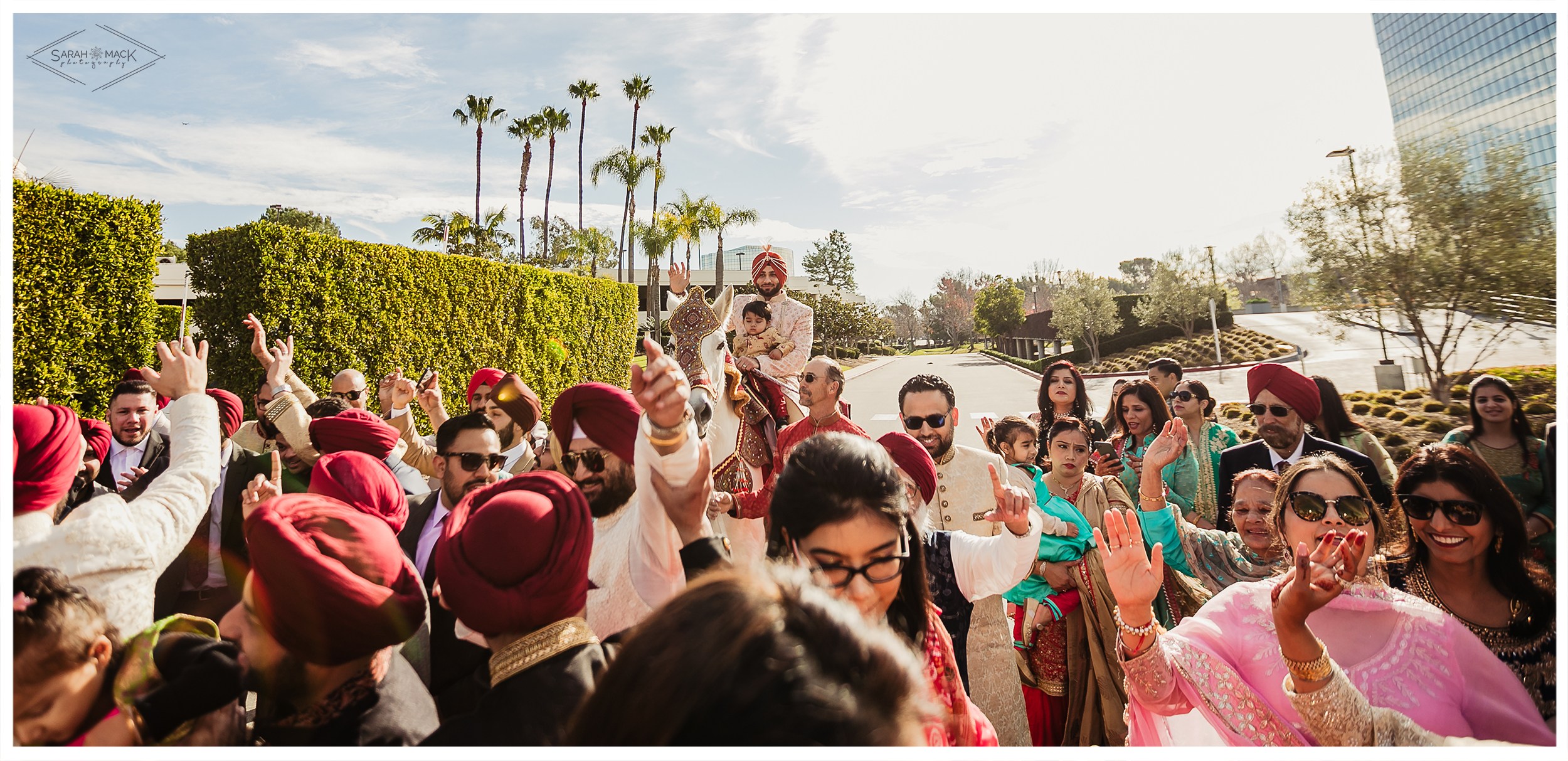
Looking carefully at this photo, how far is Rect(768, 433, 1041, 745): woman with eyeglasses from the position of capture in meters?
1.72

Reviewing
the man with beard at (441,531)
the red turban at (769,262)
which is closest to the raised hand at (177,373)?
the man with beard at (441,531)

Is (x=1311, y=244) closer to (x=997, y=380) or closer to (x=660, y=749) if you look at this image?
(x=660, y=749)

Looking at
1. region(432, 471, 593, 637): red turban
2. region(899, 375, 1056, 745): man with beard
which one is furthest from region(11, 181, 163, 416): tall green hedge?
region(899, 375, 1056, 745): man with beard

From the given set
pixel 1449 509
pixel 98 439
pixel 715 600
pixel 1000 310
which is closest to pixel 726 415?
pixel 715 600

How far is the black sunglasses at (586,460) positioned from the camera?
216 cm

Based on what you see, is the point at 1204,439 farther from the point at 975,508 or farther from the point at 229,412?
the point at 229,412

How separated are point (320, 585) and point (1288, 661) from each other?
2.15 m

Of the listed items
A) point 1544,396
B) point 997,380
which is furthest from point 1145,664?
point 997,380

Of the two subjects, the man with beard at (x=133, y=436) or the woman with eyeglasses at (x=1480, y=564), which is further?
the man with beard at (x=133, y=436)

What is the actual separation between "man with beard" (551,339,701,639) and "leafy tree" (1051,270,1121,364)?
31.3 metres

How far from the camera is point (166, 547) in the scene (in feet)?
5.84

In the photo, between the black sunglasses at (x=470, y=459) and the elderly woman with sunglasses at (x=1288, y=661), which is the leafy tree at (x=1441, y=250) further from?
the black sunglasses at (x=470, y=459)

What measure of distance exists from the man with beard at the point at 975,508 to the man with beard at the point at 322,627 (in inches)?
76.8

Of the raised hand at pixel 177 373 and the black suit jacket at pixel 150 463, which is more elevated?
the raised hand at pixel 177 373
